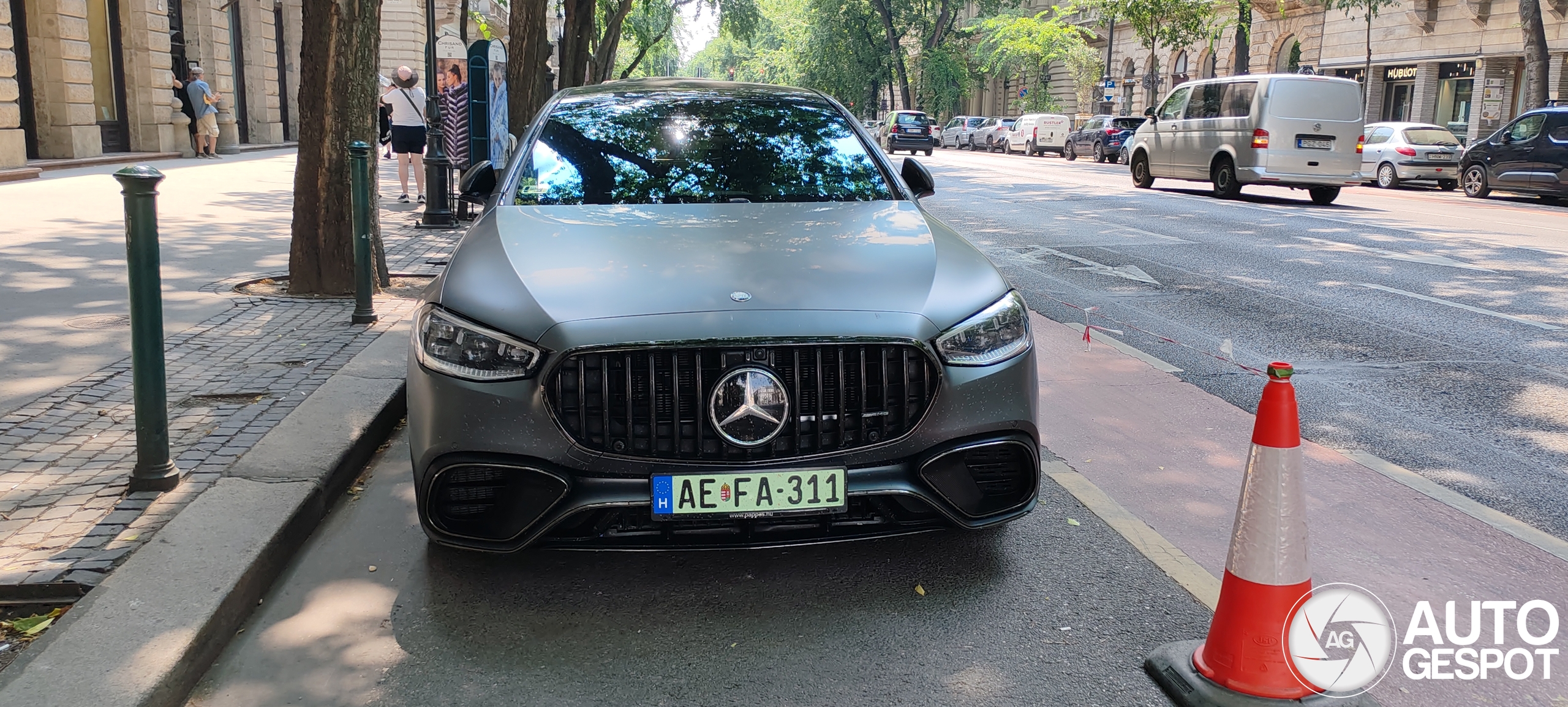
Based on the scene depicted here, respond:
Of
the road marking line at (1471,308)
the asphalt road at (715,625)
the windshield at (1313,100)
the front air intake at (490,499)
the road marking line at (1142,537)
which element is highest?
the windshield at (1313,100)

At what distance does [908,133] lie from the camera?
45594mm

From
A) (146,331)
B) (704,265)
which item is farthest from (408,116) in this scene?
(704,265)

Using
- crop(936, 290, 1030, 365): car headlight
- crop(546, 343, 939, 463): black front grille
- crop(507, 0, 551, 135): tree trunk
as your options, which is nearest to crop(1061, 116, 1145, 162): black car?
crop(507, 0, 551, 135): tree trunk

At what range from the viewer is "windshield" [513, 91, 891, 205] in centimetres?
443

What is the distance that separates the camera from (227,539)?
346 centimetres

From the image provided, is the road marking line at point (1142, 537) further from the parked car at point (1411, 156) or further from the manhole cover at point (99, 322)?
the parked car at point (1411, 156)

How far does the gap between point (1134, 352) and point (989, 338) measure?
387cm

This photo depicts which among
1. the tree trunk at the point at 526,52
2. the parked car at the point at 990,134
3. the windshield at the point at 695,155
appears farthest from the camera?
the parked car at the point at 990,134

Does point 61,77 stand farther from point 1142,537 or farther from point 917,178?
point 1142,537

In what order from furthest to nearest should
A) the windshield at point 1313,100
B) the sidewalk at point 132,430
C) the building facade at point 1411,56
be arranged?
the building facade at point 1411,56, the windshield at point 1313,100, the sidewalk at point 132,430

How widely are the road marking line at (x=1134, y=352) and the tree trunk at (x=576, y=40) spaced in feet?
44.9

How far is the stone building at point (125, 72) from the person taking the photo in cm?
1895

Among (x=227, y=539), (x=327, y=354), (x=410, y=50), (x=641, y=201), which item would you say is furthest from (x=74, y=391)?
→ (x=410, y=50)

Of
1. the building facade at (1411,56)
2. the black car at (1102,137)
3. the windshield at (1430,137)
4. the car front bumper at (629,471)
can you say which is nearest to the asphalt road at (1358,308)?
the car front bumper at (629,471)
